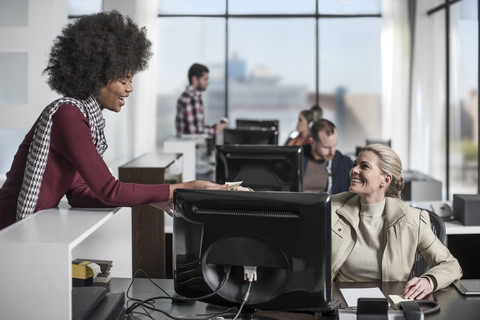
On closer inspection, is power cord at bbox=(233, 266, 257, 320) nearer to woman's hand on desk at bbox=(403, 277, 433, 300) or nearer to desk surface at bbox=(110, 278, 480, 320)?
desk surface at bbox=(110, 278, 480, 320)

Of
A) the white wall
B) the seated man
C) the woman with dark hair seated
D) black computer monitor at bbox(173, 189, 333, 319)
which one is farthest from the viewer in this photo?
the seated man

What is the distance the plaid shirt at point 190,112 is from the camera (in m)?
7.77

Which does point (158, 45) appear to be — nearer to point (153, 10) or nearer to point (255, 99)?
point (153, 10)

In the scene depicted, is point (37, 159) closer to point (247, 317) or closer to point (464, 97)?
point (247, 317)

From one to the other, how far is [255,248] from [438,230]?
1.32 metres

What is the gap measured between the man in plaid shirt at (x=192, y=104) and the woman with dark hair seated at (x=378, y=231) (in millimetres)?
4941

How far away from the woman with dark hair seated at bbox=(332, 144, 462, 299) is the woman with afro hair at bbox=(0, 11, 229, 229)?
944 mm

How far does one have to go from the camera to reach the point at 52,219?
194cm

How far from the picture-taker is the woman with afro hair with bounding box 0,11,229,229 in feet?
6.77

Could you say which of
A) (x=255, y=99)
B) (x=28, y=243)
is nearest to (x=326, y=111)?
(x=255, y=99)

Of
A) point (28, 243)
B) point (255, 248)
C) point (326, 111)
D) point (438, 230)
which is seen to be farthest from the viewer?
point (326, 111)

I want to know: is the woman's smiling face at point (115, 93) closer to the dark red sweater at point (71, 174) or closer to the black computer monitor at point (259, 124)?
the dark red sweater at point (71, 174)

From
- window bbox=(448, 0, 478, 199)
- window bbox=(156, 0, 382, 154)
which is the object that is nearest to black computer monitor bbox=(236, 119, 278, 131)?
window bbox=(448, 0, 478, 199)

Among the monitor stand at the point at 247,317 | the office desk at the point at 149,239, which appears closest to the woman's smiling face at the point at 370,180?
the monitor stand at the point at 247,317
